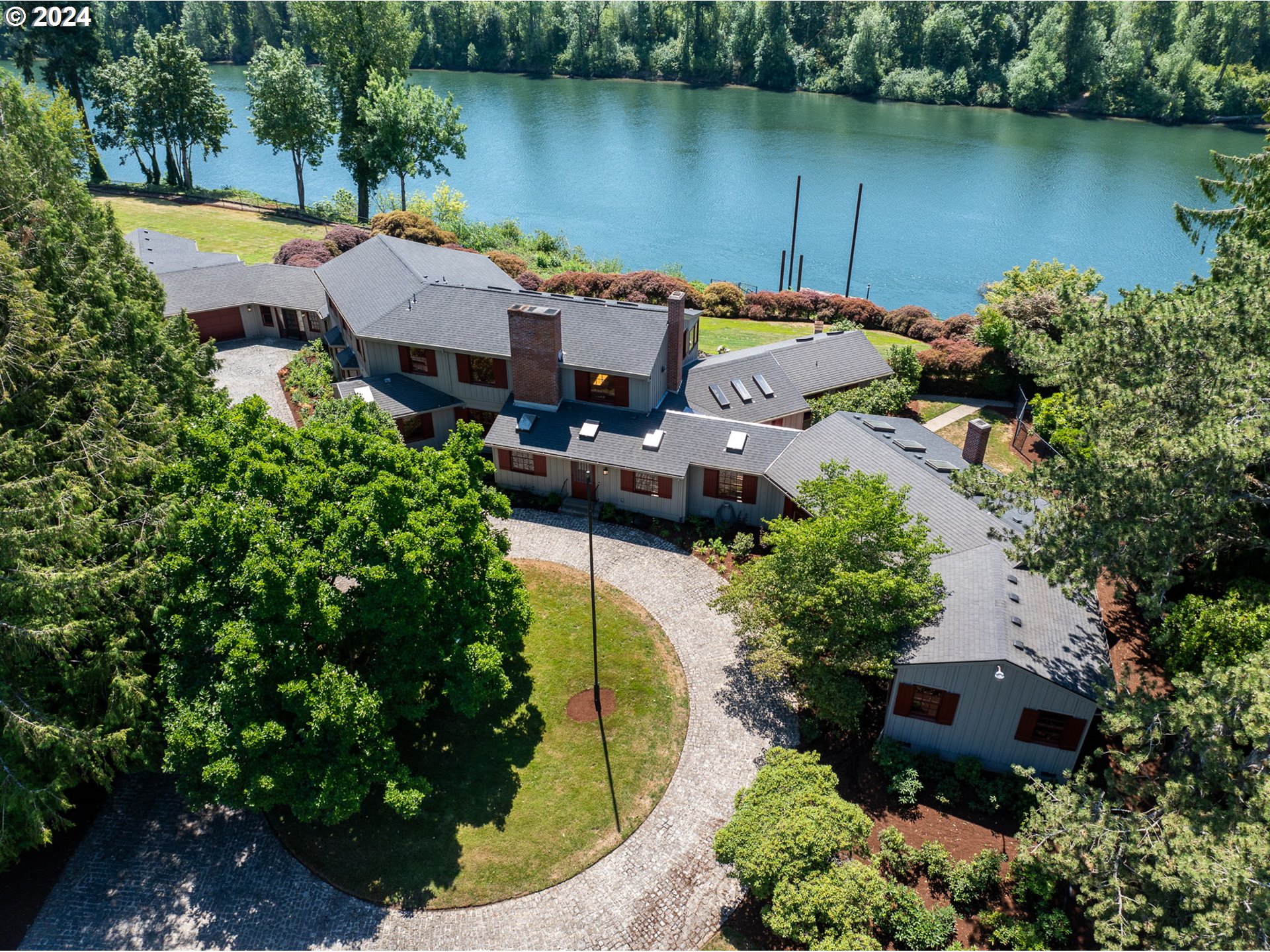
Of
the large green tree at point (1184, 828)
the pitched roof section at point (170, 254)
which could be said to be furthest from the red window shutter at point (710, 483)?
the pitched roof section at point (170, 254)

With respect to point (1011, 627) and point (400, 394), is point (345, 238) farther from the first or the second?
point (1011, 627)

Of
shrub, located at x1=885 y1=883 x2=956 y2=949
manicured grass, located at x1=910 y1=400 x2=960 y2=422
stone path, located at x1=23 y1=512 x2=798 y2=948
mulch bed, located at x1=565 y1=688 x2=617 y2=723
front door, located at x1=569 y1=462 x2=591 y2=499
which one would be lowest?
stone path, located at x1=23 y1=512 x2=798 y2=948

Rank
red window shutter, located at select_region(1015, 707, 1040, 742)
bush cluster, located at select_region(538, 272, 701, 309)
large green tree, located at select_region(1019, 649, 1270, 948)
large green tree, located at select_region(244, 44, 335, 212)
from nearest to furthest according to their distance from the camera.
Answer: large green tree, located at select_region(1019, 649, 1270, 948) < red window shutter, located at select_region(1015, 707, 1040, 742) < bush cluster, located at select_region(538, 272, 701, 309) < large green tree, located at select_region(244, 44, 335, 212)

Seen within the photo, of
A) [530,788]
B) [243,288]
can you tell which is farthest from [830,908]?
[243,288]

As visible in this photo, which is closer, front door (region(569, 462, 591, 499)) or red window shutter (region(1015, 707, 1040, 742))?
red window shutter (region(1015, 707, 1040, 742))

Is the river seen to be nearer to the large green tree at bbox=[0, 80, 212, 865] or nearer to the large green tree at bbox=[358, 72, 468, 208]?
the large green tree at bbox=[358, 72, 468, 208]

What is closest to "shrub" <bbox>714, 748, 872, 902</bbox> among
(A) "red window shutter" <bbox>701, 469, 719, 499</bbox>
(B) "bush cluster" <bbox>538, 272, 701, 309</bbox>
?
(A) "red window shutter" <bbox>701, 469, 719, 499</bbox>
